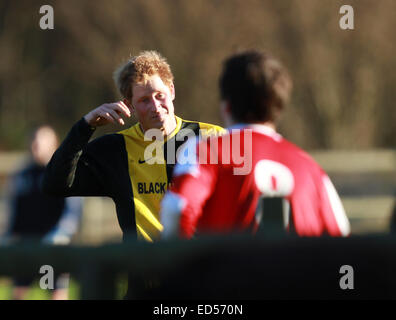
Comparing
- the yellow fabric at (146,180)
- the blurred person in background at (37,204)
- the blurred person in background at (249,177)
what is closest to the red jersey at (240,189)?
the blurred person in background at (249,177)

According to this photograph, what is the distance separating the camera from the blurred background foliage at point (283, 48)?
18.0m

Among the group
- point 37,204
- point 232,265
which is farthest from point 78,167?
point 37,204

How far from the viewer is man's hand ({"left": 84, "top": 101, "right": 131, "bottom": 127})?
3.24 meters

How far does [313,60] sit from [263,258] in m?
16.7

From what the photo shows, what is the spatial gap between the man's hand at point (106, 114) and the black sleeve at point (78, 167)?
0.10 feet

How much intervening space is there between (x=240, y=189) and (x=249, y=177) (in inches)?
1.9

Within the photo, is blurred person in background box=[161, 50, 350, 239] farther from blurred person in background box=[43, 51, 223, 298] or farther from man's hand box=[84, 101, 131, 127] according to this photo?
blurred person in background box=[43, 51, 223, 298]

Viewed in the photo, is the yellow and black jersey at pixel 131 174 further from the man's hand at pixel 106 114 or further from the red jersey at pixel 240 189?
the red jersey at pixel 240 189

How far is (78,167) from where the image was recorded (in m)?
3.51

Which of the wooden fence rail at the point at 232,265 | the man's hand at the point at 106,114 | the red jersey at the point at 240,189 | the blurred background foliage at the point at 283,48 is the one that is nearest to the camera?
the wooden fence rail at the point at 232,265

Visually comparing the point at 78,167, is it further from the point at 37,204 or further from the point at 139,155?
the point at 37,204

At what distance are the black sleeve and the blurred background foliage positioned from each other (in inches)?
560

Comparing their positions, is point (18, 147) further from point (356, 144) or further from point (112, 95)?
point (356, 144)
